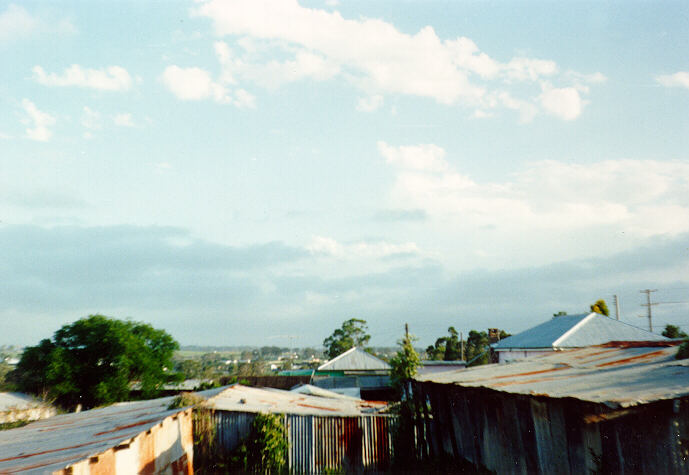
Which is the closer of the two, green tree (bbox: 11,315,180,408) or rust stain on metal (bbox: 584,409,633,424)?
rust stain on metal (bbox: 584,409,633,424)

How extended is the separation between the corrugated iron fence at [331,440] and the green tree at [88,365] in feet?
54.4

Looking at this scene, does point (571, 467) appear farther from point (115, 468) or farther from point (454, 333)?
point (454, 333)

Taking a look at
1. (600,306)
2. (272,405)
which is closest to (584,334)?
(600,306)

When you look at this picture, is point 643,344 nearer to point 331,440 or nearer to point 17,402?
point 331,440

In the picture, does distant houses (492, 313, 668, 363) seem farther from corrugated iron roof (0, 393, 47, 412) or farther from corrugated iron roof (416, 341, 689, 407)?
corrugated iron roof (0, 393, 47, 412)

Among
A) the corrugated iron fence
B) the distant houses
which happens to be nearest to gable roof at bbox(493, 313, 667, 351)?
the distant houses

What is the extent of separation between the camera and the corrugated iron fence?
1518 centimetres

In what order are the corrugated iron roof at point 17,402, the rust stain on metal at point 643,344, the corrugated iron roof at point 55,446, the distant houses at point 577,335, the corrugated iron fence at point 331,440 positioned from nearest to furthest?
the corrugated iron roof at point 55,446 → the rust stain on metal at point 643,344 → the corrugated iron fence at point 331,440 → the corrugated iron roof at point 17,402 → the distant houses at point 577,335

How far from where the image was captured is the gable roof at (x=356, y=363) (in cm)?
4106

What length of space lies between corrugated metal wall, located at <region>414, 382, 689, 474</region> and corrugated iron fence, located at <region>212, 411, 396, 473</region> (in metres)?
3.07

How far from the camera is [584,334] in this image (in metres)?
26.9

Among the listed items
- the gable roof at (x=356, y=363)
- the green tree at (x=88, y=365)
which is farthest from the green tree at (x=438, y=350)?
the green tree at (x=88, y=365)

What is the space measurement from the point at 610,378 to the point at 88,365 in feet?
95.4

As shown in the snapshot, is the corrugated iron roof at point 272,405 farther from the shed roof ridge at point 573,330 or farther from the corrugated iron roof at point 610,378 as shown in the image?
the shed roof ridge at point 573,330
